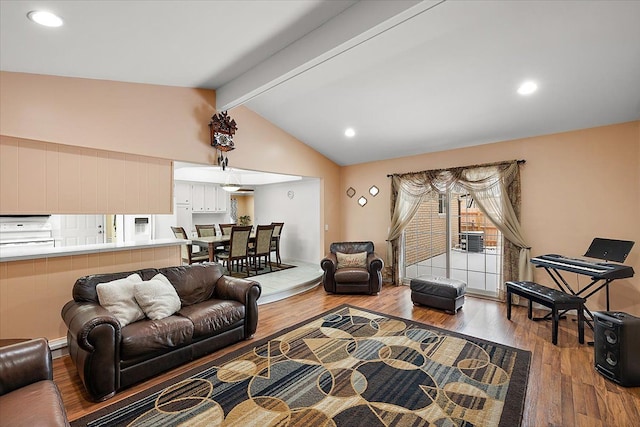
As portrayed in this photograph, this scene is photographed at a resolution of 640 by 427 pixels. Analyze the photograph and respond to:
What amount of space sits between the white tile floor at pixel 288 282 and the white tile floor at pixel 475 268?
7.74 ft

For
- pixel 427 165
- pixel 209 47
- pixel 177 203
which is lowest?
pixel 177 203

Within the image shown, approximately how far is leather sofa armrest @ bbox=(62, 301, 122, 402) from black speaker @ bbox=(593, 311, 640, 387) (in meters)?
4.12

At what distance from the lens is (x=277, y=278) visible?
18.0 ft

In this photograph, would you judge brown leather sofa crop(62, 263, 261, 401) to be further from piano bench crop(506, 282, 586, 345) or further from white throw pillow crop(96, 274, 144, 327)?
piano bench crop(506, 282, 586, 345)

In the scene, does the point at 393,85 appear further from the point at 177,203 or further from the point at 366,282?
the point at 177,203

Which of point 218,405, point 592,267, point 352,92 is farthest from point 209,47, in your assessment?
point 592,267

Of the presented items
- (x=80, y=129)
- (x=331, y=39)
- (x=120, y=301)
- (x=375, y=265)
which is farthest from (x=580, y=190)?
(x=80, y=129)

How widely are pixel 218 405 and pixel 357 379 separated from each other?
1133 millimetres

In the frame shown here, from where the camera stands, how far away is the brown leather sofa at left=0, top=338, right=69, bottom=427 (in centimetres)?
135

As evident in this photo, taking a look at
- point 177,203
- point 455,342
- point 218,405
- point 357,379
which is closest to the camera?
point 218,405

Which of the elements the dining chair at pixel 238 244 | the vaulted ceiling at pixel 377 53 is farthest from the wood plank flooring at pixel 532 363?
the vaulted ceiling at pixel 377 53

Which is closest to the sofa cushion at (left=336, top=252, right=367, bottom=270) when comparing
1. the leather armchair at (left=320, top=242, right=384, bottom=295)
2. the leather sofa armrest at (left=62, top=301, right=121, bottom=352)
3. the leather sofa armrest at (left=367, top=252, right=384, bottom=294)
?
the leather armchair at (left=320, top=242, right=384, bottom=295)

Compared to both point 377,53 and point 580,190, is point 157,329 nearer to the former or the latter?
point 377,53

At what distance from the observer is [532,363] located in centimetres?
269
